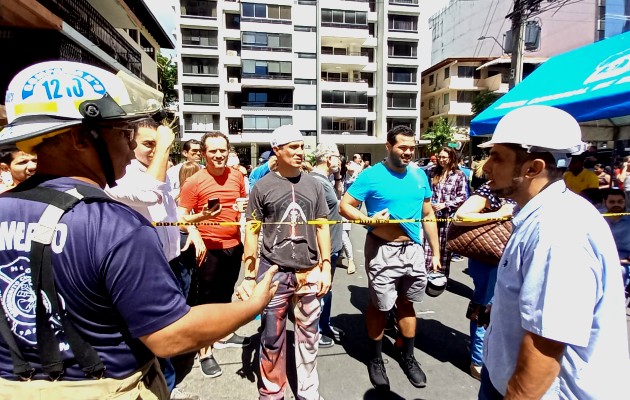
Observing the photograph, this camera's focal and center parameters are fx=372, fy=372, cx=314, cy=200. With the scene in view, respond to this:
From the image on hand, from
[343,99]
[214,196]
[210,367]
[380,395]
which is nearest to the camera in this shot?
[380,395]

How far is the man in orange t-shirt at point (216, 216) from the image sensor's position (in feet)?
11.7

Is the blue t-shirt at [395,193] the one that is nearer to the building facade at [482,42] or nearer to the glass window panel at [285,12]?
the building facade at [482,42]

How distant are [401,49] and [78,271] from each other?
4604 cm

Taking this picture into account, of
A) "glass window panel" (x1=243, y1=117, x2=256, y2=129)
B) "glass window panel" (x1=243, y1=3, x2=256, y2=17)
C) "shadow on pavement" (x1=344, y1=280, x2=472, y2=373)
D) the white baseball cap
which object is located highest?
"glass window panel" (x1=243, y1=3, x2=256, y2=17)

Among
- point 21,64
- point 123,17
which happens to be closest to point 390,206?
point 21,64

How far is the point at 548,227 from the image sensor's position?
143 cm

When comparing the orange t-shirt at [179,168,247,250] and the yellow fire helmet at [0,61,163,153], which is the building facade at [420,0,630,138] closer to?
the orange t-shirt at [179,168,247,250]

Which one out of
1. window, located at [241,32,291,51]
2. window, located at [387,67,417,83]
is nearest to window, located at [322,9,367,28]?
window, located at [241,32,291,51]

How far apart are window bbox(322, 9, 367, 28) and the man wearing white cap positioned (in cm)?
4189

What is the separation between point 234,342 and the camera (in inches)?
153

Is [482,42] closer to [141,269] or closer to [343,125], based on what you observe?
[343,125]

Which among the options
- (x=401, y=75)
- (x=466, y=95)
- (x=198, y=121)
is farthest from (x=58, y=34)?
(x=466, y=95)

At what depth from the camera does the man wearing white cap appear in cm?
277

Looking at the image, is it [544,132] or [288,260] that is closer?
[544,132]
